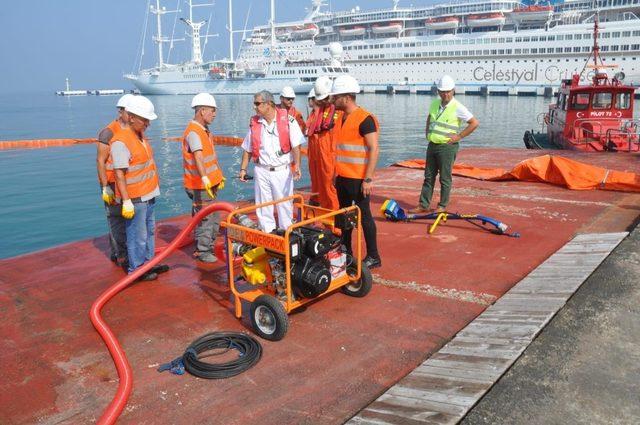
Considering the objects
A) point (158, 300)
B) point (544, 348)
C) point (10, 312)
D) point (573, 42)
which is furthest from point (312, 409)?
point (573, 42)

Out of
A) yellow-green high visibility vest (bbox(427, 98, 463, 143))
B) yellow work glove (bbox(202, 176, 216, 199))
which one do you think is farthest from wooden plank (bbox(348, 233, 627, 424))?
yellow work glove (bbox(202, 176, 216, 199))

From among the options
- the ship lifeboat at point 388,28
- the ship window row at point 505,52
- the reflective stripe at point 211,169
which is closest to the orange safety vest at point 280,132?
the reflective stripe at point 211,169

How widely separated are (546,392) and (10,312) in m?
4.26

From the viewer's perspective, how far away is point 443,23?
8212cm

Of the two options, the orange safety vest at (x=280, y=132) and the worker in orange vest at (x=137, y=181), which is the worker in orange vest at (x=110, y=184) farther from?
the orange safety vest at (x=280, y=132)

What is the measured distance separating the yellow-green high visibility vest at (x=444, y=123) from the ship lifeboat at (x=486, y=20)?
269ft

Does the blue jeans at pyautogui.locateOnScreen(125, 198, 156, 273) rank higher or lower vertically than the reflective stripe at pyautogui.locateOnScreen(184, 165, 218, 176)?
lower

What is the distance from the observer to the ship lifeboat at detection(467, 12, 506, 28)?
7925 centimetres

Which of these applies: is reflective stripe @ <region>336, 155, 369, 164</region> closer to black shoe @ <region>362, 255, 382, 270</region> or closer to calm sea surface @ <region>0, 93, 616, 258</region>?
black shoe @ <region>362, 255, 382, 270</region>

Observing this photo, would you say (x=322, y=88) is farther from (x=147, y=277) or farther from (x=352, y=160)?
(x=147, y=277)

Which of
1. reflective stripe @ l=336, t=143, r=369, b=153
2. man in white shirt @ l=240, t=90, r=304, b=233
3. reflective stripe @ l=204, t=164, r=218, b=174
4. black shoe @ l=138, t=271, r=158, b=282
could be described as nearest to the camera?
reflective stripe @ l=336, t=143, r=369, b=153

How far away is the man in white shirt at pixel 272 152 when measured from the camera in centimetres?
523

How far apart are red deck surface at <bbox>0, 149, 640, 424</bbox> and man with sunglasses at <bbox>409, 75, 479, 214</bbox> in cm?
87

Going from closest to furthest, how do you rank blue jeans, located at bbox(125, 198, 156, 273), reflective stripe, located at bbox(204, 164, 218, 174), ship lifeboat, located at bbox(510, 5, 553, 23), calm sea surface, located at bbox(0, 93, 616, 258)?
blue jeans, located at bbox(125, 198, 156, 273) < reflective stripe, located at bbox(204, 164, 218, 174) < calm sea surface, located at bbox(0, 93, 616, 258) < ship lifeboat, located at bbox(510, 5, 553, 23)
